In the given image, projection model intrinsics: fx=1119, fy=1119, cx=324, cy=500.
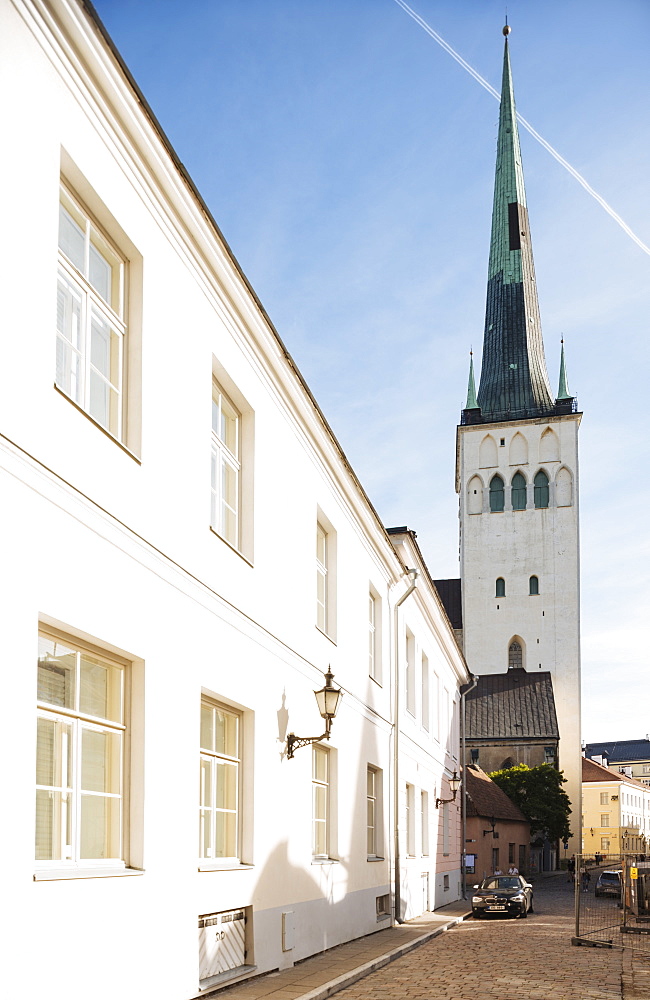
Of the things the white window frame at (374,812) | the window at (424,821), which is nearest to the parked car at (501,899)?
the window at (424,821)

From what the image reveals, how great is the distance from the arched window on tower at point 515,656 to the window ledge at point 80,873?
68306 millimetres

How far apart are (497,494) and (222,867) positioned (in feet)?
225

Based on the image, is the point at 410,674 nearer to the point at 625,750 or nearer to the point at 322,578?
the point at 322,578

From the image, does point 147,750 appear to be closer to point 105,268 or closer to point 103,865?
point 103,865

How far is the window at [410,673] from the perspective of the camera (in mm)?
25531

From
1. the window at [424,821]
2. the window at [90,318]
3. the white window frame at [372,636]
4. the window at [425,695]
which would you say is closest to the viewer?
the window at [90,318]

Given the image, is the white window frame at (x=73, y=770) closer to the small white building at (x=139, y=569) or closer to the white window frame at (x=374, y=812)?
the small white building at (x=139, y=569)

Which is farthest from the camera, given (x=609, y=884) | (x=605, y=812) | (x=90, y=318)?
(x=605, y=812)

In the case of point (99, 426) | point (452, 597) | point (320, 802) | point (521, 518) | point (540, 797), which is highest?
point (521, 518)

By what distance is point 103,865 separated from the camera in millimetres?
8570

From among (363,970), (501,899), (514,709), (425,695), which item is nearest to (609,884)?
(501,899)

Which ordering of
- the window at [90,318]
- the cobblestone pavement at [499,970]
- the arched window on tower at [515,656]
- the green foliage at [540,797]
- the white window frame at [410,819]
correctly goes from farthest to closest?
the arched window on tower at [515,656]
the green foliage at [540,797]
the white window frame at [410,819]
the cobblestone pavement at [499,970]
the window at [90,318]

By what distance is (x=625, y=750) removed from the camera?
161125mm

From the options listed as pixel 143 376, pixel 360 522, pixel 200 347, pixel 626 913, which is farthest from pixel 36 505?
pixel 626 913
